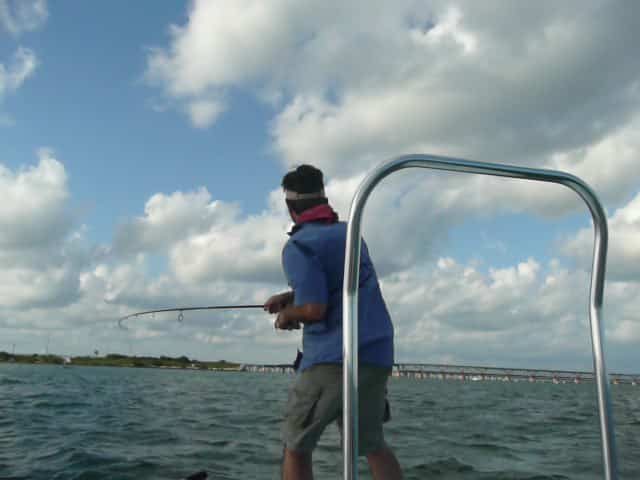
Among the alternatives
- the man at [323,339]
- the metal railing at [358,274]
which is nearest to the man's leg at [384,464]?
→ the man at [323,339]

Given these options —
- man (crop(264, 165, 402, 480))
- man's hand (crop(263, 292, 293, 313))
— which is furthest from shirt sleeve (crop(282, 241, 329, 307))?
man's hand (crop(263, 292, 293, 313))

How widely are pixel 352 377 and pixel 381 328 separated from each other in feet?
2.66

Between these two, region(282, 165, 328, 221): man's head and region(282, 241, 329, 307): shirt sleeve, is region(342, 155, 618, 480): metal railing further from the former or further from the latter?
region(282, 165, 328, 221): man's head

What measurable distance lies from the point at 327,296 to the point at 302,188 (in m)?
0.59

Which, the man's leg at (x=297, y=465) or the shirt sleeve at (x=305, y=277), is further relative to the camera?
the man's leg at (x=297, y=465)

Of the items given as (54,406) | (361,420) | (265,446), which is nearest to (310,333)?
(361,420)

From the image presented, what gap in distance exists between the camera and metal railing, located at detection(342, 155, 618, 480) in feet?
5.91

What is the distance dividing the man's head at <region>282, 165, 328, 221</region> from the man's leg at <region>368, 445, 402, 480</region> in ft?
4.21

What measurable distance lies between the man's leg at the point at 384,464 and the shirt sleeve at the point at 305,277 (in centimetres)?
89

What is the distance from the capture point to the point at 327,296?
248 centimetres

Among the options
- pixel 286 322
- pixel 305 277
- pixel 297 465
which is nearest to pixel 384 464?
pixel 297 465

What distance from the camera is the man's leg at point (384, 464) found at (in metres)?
2.73

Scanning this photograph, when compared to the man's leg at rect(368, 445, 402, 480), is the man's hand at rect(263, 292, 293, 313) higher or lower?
higher

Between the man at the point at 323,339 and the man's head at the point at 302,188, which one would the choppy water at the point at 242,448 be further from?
the man's head at the point at 302,188
